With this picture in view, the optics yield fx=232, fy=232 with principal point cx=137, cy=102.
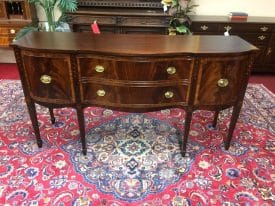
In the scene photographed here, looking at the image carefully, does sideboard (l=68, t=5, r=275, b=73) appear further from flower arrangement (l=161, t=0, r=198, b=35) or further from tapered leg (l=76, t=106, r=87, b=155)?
tapered leg (l=76, t=106, r=87, b=155)

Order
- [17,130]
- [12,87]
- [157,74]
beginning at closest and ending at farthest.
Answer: [157,74]
[17,130]
[12,87]

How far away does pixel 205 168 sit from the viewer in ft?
6.00

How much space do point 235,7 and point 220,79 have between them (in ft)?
8.34

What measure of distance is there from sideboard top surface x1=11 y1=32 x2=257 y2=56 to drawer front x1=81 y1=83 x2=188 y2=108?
0.24m

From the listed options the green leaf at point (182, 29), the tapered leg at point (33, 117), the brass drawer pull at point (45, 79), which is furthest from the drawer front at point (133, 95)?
the green leaf at point (182, 29)

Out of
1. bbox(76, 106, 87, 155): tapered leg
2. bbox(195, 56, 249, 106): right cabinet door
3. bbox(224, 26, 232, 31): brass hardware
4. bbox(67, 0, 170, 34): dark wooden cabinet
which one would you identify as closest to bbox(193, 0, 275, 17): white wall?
bbox(224, 26, 232, 31): brass hardware

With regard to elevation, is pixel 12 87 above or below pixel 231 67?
below

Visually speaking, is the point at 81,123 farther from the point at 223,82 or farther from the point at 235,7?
the point at 235,7

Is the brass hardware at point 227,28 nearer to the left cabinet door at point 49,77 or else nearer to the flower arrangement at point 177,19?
the flower arrangement at point 177,19

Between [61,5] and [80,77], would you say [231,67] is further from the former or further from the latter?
[61,5]

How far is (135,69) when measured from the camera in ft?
5.01

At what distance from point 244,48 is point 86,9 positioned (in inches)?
95.5

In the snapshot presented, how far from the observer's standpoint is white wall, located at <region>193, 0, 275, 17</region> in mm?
3531

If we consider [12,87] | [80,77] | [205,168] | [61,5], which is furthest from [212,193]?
[61,5]
